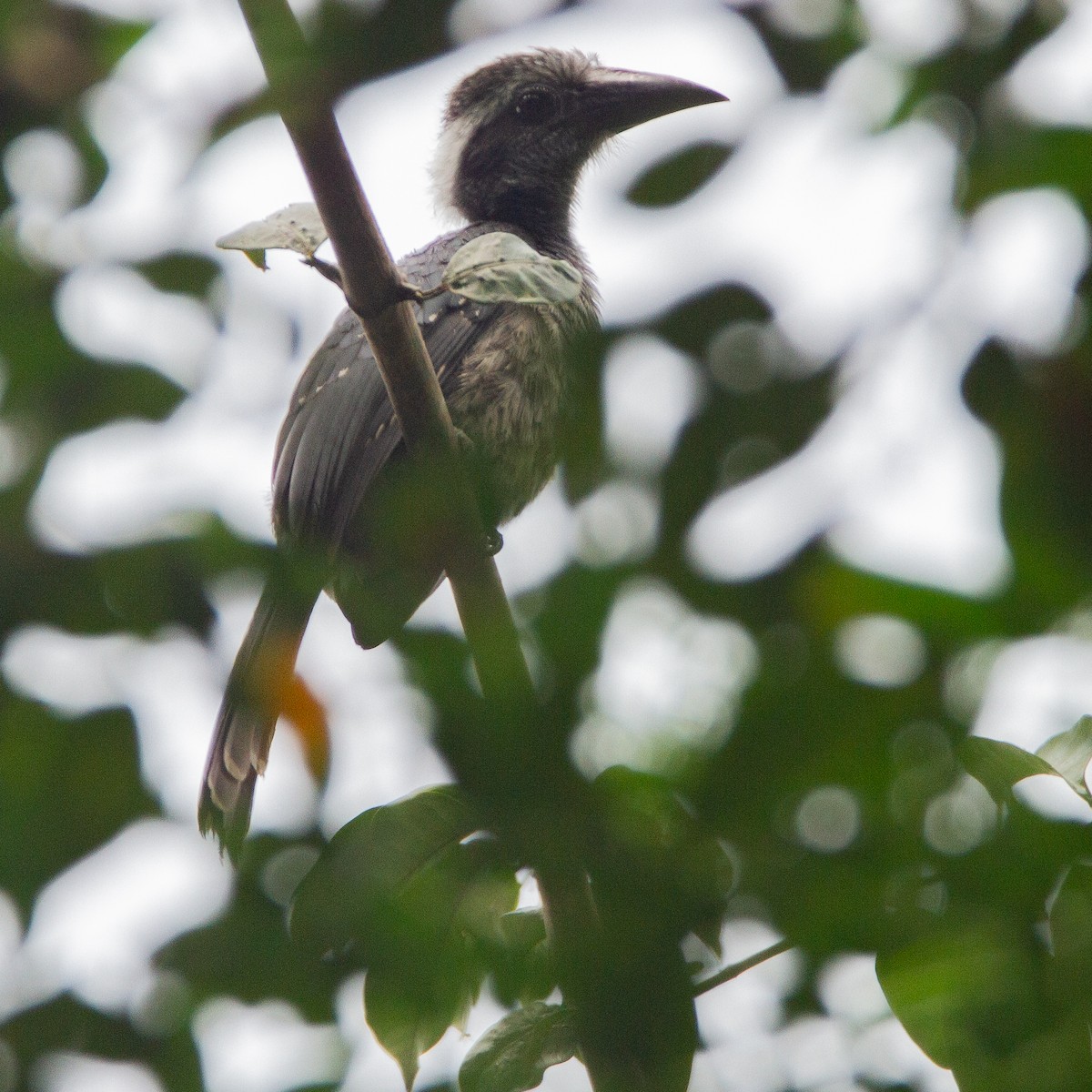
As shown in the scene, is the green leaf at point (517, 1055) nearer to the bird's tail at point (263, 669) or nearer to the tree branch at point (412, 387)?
the tree branch at point (412, 387)

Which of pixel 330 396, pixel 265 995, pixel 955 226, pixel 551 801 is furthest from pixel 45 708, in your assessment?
pixel 330 396

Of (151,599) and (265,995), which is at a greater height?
(151,599)

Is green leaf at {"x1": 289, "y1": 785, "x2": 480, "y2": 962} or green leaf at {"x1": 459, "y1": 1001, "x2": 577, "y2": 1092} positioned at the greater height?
green leaf at {"x1": 289, "y1": 785, "x2": 480, "y2": 962}

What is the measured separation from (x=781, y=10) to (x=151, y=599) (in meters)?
0.68

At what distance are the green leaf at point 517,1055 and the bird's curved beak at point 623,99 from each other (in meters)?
3.30

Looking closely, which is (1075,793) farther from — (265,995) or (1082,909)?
(265,995)

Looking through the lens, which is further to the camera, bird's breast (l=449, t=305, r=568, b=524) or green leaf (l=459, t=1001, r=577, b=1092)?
bird's breast (l=449, t=305, r=568, b=524)

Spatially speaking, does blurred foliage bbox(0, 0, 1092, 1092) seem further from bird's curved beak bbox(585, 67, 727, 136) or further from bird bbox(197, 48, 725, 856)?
bird's curved beak bbox(585, 67, 727, 136)

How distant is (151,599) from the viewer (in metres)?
0.82

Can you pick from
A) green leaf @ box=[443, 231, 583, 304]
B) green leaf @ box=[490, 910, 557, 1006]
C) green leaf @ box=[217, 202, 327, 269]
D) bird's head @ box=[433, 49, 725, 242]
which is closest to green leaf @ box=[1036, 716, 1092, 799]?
green leaf @ box=[490, 910, 557, 1006]

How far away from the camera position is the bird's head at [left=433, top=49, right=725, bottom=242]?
13.5ft

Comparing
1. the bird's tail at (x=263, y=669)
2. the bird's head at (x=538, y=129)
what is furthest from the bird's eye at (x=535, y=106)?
the bird's tail at (x=263, y=669)

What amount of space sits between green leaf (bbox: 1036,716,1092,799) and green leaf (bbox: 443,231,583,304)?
638 millimetres

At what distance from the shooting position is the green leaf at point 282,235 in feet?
4.58
